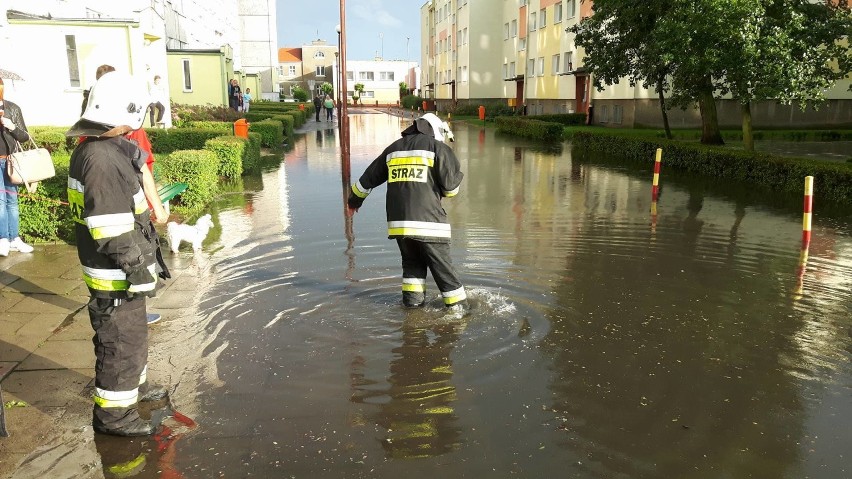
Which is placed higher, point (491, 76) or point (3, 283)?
point (491, 76)

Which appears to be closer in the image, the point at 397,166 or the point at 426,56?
the point at 397,166

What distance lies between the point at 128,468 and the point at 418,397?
169 centimetres

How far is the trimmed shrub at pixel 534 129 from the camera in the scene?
91.0 ft

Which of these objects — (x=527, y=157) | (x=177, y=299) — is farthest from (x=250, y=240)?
(x=527, y=157)

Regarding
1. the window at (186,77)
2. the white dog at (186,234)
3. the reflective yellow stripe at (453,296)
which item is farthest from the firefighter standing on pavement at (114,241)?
the window at (186,77)

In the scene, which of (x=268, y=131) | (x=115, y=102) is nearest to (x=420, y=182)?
(x=115, y=102)

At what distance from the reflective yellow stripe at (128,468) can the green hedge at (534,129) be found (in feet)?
83.8

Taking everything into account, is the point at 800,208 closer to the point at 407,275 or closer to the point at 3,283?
the point at 407,275

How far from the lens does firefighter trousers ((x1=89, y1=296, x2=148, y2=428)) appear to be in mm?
3750

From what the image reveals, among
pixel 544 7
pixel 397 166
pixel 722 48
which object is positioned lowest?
pixel 397 166

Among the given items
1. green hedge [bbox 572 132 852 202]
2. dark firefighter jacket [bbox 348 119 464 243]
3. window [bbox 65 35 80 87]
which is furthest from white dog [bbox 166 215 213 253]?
window [bbox 65 35 80 87]

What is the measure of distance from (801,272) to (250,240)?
645 cm

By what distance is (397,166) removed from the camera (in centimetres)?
568

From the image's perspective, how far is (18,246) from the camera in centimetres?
759
